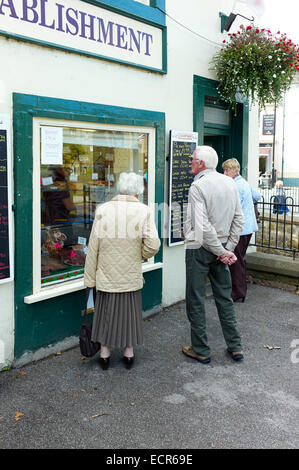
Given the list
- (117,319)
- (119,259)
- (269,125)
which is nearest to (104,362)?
(117,319)

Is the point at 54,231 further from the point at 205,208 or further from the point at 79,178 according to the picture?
the point at 205,208

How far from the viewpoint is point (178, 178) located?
5816mm

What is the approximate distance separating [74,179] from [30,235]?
99 centimetres

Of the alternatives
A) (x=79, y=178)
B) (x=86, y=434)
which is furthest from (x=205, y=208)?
(x=86, y=434)

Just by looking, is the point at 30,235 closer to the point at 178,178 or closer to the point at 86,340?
the point at 86,340

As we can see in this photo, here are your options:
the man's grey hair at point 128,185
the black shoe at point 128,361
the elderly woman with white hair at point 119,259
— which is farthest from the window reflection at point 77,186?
the black shoe at point 128,361

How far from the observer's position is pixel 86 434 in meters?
3.10

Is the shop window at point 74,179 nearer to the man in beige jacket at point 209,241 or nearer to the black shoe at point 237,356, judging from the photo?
the man in beige jacket at point 209,241

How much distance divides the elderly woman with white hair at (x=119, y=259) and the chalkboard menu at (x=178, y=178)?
6.02 feet

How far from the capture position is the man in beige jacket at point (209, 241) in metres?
4.04

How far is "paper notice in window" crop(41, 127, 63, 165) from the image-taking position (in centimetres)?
422
